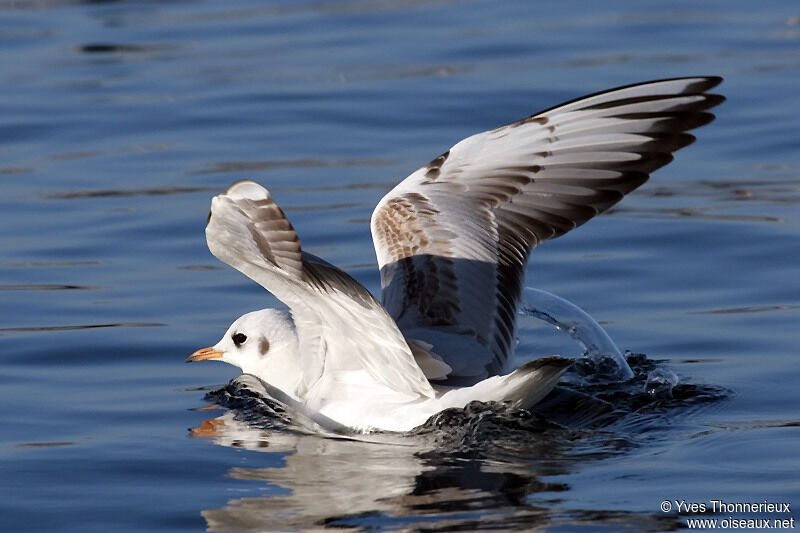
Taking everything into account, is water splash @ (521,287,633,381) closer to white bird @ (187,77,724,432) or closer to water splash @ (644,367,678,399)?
water splash @ (644,367,678,399)

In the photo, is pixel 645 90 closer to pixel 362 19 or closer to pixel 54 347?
pixel 54 347

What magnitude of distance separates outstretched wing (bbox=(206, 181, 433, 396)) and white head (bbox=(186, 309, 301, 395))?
32 centimetres

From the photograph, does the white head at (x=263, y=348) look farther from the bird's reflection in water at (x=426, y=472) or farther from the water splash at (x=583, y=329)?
the water splash at (x=583, y=329)

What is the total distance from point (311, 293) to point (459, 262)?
129 cm

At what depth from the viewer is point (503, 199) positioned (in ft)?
25.3

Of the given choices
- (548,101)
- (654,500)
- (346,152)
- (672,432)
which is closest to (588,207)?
(672,432)

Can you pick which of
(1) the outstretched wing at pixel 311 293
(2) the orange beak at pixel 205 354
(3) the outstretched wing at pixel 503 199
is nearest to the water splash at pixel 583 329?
(3) the outstretched wing at pixel 503 199

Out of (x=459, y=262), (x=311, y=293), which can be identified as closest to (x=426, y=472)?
(x=311, y=293)

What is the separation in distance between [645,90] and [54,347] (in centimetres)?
370

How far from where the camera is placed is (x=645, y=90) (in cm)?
757

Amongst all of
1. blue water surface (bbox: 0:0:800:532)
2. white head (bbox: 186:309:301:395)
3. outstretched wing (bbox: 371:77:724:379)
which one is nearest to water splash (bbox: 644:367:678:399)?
blue water surface (bbox: 0:0:800:532)

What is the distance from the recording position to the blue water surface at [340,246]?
6102 mm

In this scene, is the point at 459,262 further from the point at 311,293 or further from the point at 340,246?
the point at 340,246

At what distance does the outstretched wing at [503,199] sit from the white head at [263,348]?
664 millimetres
